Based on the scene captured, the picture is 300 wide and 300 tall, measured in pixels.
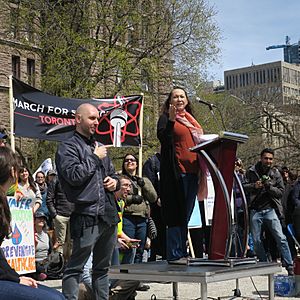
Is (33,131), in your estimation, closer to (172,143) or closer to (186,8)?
(172,143)

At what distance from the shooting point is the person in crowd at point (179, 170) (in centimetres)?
691

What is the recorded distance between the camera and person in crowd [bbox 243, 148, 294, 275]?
36.1 ft

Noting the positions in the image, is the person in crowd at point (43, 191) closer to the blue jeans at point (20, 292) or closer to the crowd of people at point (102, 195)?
the crowd of people at point (102, 195)

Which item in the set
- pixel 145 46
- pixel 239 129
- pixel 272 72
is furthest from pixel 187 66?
pixel 272 72

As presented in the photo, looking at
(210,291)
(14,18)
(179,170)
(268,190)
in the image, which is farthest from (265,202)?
(14,18)

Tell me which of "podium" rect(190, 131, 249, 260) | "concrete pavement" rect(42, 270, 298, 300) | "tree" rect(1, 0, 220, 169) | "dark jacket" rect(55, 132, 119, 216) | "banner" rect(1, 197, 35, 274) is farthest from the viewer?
"tree" rect(1, 0, 220, 169)

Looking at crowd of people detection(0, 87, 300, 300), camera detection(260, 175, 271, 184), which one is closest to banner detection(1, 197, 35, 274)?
crowd of people detection(0, 87, 300, 300)

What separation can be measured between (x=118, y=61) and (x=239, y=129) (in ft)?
41.3

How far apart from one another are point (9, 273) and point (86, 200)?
160cm

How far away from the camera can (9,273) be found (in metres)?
4.70

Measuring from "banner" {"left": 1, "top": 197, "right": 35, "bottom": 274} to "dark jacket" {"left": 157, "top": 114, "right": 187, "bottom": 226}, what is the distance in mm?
1786

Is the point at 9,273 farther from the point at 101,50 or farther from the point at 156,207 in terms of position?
the point at 101,50

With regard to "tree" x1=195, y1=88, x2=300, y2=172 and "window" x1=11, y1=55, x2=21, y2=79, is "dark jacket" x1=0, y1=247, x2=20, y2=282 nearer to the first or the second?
"tree" x1=195, y1=88, x2=300, y2=172

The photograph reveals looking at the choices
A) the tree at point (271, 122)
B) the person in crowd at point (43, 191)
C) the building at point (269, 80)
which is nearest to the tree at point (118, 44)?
the tree at point (271, 122)
